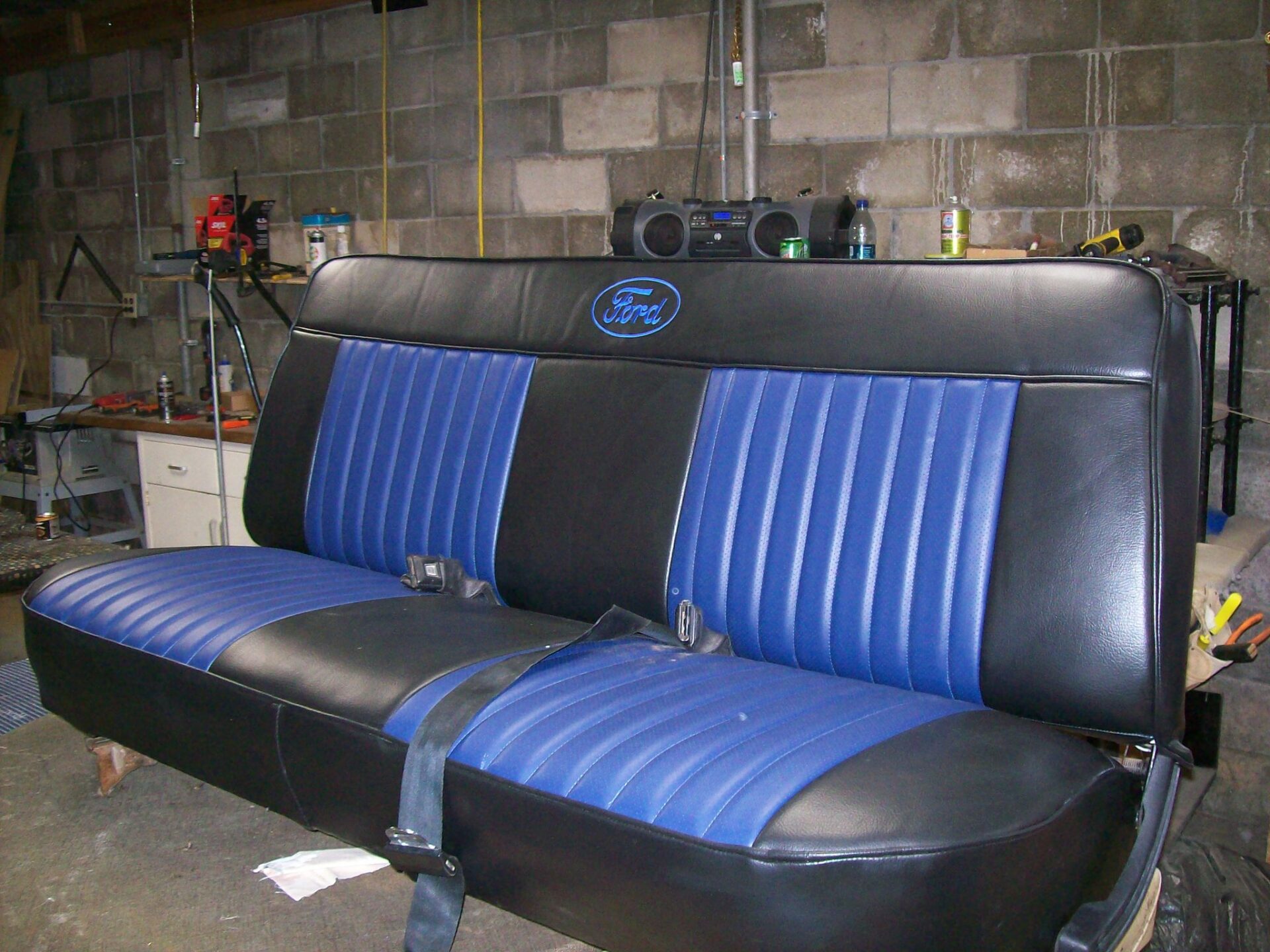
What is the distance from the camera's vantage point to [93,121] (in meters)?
4.82

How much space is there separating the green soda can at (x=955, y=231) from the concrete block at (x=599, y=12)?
1165mm

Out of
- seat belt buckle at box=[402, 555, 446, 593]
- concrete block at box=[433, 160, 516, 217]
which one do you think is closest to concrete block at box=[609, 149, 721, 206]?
concrete block at box=[433, 160, 516, 217]

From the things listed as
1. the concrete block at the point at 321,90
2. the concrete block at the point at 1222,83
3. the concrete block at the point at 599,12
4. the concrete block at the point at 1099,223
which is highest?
the concrete block at the point at 599,12

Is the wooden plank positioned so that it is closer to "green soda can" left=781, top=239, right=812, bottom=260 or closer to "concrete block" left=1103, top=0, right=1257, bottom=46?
"green soda can" left=781, top=239, right=812, bottom=260

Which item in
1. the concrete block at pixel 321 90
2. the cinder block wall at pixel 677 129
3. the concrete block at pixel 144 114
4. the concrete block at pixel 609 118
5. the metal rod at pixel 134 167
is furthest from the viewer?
the metal rod at pixel 134 167

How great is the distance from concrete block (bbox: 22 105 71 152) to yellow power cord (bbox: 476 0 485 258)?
7.75 feet

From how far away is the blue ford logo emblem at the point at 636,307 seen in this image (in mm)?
1752

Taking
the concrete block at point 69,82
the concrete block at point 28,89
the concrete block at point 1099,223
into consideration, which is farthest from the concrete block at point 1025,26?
the concrete block at point 28,89

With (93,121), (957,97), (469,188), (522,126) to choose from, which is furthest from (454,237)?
(93,121)

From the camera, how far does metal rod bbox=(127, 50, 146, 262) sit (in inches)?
183

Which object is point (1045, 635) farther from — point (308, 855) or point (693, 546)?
point (308, 855)

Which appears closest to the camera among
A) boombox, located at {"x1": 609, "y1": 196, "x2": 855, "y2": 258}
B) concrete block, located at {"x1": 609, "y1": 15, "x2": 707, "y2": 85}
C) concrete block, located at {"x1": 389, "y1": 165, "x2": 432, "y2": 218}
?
boombox, located at {"x1": 609, "y1": 196, "x2": 855, "y2": 258}

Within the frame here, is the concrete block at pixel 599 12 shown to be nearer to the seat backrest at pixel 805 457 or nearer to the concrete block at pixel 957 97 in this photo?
the concrete block at pixel 957 97

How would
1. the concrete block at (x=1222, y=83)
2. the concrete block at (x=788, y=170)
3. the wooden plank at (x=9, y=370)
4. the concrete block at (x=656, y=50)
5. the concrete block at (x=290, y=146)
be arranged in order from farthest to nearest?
the wooden plank at (x=9, y=370)
the concrete block at (x=290, y=146)
the concrete block at (x=656, y=50)
the concrete block at (x=788, y=170)
the concrete block at (x=1222, y=83)
